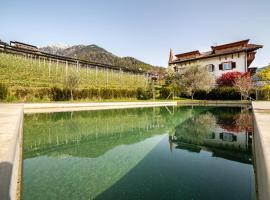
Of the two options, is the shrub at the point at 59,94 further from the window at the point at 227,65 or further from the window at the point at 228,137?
the window at the point at 227,65

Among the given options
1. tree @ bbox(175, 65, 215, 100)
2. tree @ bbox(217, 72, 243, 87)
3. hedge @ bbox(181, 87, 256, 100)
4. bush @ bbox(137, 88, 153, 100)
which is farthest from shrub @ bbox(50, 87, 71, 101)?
tree @ bbox(217, 72, 243, 87)

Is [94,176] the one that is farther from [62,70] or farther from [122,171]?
[62,70]

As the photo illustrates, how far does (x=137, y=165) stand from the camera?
15.7 feet

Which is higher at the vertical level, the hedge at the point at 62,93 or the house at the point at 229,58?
the house at the point at 229,58

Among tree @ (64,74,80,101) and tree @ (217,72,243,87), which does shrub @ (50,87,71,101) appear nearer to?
tree @ (64,74,80,101)

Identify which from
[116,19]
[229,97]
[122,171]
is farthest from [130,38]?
[122,171]

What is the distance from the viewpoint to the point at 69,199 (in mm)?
3084

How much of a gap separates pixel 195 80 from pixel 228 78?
193 inches

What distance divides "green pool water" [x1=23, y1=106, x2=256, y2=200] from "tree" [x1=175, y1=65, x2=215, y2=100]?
21512mm

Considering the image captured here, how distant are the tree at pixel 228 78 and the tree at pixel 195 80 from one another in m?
1.37

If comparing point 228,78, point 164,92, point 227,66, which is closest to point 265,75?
point 228,78

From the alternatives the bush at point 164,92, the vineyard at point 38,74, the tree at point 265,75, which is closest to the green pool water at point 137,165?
the vineyard at point 38,74

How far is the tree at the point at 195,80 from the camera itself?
94.7 ft

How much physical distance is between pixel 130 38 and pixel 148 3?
37.2 ft
